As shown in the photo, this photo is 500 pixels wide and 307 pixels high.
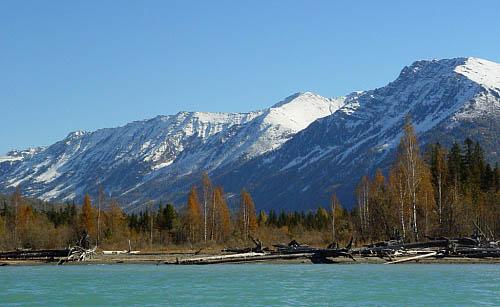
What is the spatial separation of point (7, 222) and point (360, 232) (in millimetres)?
55068

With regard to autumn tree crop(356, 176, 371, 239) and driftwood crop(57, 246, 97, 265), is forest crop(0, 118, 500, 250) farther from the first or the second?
driftwood crop(57, 246, 97, 265)

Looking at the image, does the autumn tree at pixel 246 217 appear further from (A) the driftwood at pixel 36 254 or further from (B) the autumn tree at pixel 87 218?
(A) the driftwood at pixel 36 254

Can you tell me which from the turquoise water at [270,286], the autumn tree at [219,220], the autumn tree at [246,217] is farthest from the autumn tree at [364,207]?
the turquoise water at [270,286]

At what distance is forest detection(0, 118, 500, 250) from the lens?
67.8m

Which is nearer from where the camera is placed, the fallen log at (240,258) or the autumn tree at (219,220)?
the fallen log at (240,258)

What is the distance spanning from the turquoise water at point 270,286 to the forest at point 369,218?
47.6 ft

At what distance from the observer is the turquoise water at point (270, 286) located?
28.9 metres

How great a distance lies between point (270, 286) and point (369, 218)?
46.0m

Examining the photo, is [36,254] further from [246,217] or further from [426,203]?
[246,217]

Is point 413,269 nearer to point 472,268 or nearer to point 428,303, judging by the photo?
point 472,268

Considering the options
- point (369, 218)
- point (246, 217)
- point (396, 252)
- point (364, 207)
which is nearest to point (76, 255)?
point (396, 252)

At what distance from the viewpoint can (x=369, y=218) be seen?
79000 millimetres

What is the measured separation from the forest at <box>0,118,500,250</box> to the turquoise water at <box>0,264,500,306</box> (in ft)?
47.6

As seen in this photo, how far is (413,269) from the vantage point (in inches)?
1716
